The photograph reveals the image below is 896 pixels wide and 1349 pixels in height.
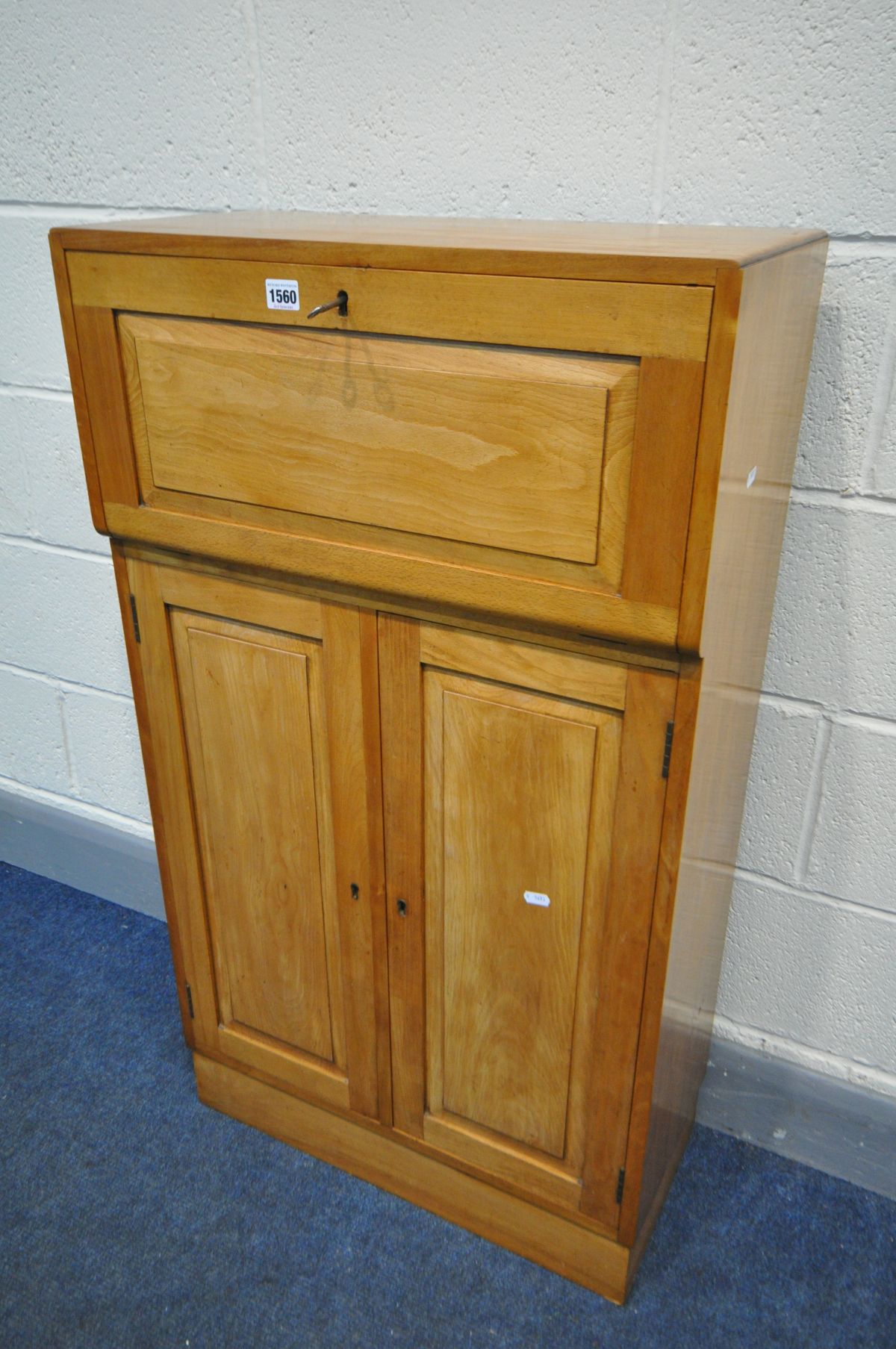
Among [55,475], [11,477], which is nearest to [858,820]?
[55,475]

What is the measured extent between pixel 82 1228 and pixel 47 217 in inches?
56.5

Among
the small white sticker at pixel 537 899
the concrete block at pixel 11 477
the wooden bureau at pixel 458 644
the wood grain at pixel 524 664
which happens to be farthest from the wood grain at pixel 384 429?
the concrete block at pixel 11 477

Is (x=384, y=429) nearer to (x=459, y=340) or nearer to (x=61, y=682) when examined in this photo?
(x=459, y=340)

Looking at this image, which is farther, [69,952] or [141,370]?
[69,952]

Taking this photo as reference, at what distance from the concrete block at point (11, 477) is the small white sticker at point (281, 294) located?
93cm

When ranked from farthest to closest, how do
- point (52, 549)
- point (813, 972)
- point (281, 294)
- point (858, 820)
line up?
point (52, 549)
point (813, 972)
point (858, 820)
point (281, 294)

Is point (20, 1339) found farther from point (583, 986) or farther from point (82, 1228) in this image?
point (583, 986)

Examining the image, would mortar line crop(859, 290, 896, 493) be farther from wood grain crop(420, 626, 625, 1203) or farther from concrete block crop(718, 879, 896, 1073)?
concrete block crop(718, 879, 896, 1073)

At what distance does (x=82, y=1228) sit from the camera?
1.37 m

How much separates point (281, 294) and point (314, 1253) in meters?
1.16

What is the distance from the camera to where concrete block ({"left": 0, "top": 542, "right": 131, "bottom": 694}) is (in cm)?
177

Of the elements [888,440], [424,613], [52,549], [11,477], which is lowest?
[52,549]

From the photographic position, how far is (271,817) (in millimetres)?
1253


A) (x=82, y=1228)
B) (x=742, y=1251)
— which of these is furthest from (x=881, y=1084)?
(x=82, y=1228)
